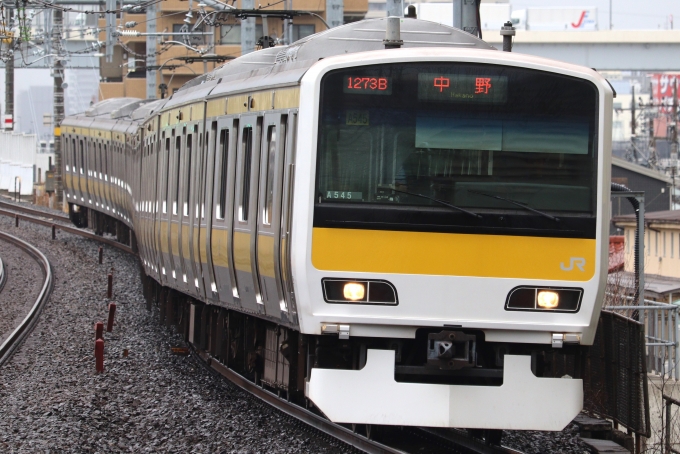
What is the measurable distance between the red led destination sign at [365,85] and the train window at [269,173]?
109 cm

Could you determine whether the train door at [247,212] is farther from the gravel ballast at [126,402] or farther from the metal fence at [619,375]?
the metal fence at [619,375]

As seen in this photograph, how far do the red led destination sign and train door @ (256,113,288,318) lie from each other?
75cm

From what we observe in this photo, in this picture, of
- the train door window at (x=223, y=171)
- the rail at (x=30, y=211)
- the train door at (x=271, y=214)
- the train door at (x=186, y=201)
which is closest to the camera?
the train door at (x=271, y=214)

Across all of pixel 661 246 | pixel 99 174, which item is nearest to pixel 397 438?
pixel 99 174

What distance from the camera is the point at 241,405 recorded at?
10.4 meters

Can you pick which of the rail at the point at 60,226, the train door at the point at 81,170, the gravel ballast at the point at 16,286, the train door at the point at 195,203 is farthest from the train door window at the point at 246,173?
the train door at the point at 81,170

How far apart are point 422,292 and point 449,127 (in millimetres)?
1066

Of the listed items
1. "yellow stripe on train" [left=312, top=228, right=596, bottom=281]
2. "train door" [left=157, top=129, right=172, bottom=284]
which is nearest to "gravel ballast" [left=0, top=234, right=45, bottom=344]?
"train door" [left=157, top=129, right=172, bottom=284]

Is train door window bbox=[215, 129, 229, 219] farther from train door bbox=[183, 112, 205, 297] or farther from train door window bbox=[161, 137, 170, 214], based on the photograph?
train door window bbox=[161, 137, 170, 214]

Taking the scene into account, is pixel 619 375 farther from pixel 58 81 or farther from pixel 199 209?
pixel 58 81

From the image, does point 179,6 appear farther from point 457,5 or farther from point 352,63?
point 352,63

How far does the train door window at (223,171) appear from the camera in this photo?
392 inches

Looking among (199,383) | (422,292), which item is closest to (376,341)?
(422,292)

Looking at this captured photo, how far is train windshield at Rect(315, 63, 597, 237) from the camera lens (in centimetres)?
747
